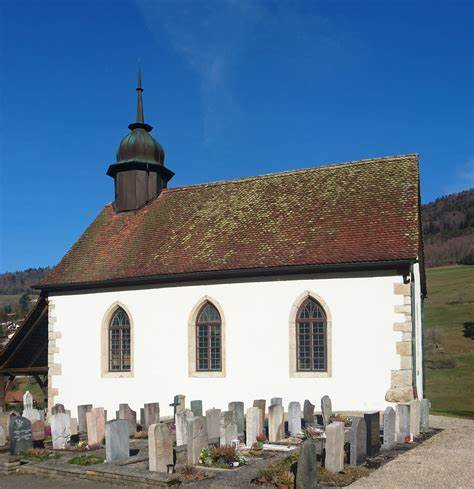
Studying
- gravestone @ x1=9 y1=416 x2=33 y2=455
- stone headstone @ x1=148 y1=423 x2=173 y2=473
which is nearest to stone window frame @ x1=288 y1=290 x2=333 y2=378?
stone headstone @ x1=148 y1=423 x2=173 y2=473

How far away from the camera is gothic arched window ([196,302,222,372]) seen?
20656 mm

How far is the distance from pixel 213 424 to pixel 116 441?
2979 mm

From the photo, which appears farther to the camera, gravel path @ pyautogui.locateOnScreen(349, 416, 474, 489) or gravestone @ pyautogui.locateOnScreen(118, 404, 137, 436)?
gravestone @ pyautogui.locateOnScreen(118, 404, 137, 436)

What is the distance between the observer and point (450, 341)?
4525cm

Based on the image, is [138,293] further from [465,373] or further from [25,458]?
[465,373]

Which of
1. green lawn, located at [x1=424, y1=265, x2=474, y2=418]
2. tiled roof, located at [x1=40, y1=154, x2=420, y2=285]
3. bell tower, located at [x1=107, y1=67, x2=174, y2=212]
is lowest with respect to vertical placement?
green lawn, located at [x1=424, y1=265, x2=474, y2=418]

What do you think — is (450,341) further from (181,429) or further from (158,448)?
(158,448)

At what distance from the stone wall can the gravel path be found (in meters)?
2.31

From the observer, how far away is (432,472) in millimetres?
11328

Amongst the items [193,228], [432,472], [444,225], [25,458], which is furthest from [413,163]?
[444,225]

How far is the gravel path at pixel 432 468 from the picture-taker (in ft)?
34.5

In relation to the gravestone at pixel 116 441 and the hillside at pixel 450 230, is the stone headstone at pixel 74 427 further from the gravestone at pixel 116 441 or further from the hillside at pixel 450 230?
the hillside at pixel 450 230

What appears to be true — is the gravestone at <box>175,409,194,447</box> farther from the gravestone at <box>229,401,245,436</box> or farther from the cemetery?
the gravestone at <box>229,401,245,436</box>

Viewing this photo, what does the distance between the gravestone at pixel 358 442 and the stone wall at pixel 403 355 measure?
555 cm
